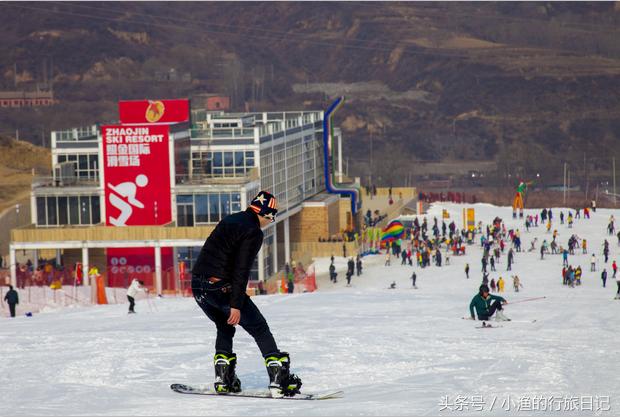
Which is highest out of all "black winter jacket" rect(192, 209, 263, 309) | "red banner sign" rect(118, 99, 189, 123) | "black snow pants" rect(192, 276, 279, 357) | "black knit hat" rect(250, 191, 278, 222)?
"red banner sign" rect(118, 99, 189, 123)

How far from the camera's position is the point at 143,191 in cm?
4891

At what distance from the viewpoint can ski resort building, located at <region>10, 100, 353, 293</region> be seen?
45.4 meters

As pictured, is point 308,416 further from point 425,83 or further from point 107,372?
point 425,83

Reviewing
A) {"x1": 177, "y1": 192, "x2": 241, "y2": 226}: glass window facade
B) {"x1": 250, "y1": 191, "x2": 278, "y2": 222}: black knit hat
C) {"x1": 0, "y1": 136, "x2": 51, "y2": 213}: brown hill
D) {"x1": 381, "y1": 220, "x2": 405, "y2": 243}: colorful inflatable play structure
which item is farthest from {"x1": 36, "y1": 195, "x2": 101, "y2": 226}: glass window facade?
{"x1": 250, "y1": 191, "x2": 278, "y2": 222}: black knit hat

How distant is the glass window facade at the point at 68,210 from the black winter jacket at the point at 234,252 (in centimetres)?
3899

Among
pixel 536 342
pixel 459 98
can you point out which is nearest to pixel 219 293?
pixel 536 342

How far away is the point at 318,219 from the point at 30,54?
133325 millimetres

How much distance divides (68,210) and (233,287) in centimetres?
3981

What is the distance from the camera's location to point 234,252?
10219 mm

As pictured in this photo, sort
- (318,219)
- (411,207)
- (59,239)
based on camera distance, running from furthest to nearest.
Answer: (411,207) < (318,219) < (59,239)

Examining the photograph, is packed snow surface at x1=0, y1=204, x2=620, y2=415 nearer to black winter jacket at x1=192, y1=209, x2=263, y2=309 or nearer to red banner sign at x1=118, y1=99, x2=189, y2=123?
black winter jacket at x1=192, y1=209, x2=263, y2=309

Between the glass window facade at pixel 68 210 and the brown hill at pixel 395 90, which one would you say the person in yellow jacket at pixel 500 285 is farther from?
the brown hill at pixel 395 90

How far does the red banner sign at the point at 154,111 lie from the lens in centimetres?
5216

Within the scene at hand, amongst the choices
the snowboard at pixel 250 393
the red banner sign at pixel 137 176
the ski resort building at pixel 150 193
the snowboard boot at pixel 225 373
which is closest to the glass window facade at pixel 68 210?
the ski resort building at pixel 150 193
